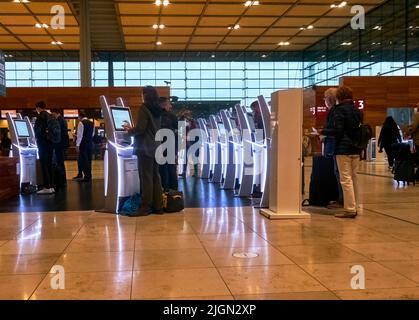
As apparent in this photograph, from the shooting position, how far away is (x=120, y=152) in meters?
6.55

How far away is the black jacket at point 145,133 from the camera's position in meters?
6.14

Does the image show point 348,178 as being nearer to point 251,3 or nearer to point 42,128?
point 42,128

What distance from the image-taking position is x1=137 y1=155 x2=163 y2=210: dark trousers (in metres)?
6.21

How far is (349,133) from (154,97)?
2461 mm

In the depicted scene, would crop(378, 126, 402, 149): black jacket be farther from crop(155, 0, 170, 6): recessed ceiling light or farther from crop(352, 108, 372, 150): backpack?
crop(155, 0, 170, 6): recessed ceiling light

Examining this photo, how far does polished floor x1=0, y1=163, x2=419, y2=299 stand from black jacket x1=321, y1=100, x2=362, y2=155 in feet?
2.80

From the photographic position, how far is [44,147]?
901cm

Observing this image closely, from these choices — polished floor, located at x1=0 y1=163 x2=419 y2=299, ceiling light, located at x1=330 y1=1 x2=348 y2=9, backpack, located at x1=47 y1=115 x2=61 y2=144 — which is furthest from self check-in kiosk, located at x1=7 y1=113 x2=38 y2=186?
ceiling light, located at x1=330 y1=1 x2=348 y2=9

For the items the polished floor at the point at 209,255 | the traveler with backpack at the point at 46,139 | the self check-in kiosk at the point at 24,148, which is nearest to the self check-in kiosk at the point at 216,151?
the traveler with backpack at the point at 46,139

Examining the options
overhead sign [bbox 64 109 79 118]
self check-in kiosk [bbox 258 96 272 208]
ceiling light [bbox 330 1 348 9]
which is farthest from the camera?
overhead sign [bbox 64 109 79 118]

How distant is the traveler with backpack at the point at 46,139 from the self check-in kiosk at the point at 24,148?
59 cm

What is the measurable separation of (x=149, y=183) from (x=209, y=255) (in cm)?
231

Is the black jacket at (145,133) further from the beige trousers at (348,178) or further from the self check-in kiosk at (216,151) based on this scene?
the self check-in kiosk at (216,151)
